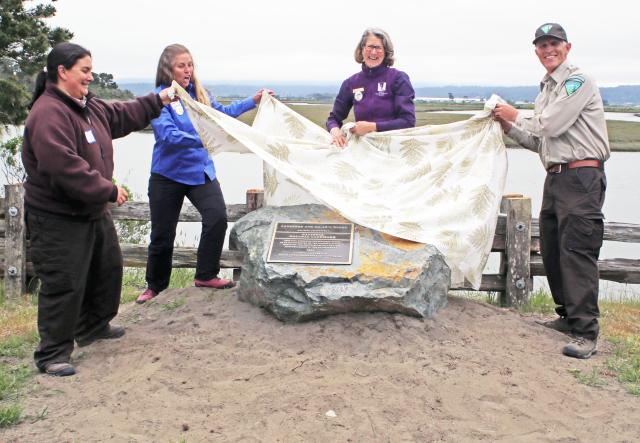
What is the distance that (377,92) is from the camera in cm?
627

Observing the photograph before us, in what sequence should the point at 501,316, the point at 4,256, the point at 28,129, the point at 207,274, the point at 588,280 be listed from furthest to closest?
the point at 4,256 → the point at 207,274 → the point at 501,316 → the point at 588,280 → the point at 28,129

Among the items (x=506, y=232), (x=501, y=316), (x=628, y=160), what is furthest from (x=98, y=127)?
(x=628, y=160)

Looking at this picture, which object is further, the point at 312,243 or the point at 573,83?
the point at 312,243

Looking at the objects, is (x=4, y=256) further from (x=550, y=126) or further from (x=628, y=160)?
(x=628, y=160)

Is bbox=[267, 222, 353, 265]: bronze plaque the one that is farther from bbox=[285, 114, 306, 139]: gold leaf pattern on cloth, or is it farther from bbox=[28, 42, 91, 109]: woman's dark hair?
bbox=[28, 42, 91, 109]: woman's dark hair

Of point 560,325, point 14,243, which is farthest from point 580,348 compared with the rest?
point 14,243

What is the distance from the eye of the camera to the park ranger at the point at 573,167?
545 cm

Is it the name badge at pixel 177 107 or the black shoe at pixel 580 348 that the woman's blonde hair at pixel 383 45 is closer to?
the name badge at pixel 177 107

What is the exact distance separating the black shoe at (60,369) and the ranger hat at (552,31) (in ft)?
14.4

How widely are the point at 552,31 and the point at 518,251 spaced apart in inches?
95.9

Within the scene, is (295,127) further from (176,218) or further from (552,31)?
(552,31)

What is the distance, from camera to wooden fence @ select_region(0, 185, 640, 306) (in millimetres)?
7109

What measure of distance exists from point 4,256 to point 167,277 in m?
2.14

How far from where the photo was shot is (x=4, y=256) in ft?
25.0
